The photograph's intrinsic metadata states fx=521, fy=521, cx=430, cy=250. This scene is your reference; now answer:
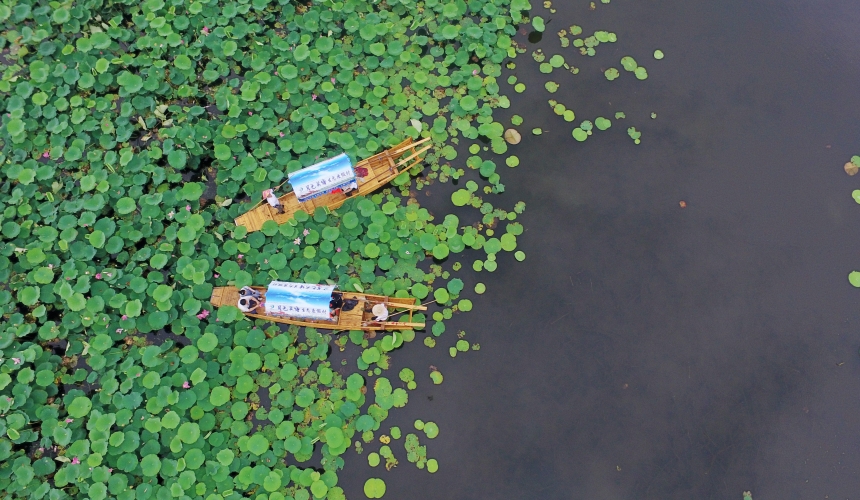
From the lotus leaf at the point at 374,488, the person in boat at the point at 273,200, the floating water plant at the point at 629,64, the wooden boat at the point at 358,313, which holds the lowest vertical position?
the lotus leaf at the point at 374,488

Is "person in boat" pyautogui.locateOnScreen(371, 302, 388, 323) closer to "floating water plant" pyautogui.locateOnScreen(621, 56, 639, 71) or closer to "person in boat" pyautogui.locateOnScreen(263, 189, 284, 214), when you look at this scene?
"person in boat" pyautogui.locateOnScreen(263, 189, 284, 214)

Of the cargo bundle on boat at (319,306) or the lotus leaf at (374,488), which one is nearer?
the lotus leaf at (374,488)

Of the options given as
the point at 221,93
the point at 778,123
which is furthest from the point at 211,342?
the point at 778,123

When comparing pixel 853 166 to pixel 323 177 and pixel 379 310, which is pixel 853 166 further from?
pixel 323 177

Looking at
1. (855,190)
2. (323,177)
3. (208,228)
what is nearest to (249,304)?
(208,228)

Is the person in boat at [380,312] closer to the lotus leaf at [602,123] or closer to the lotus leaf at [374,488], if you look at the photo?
the lotus leaf at [374,488]

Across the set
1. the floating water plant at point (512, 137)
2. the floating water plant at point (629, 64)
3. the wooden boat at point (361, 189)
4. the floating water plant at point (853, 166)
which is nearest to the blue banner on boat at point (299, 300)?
the wooden boat at point (361, 189)

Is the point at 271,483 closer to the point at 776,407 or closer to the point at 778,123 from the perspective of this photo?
the point at 776,407
